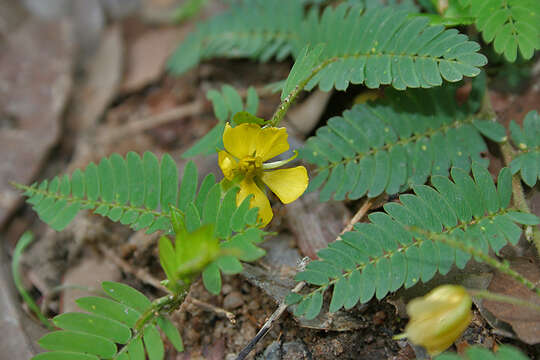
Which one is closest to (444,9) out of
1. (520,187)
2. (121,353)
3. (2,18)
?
(520,187)

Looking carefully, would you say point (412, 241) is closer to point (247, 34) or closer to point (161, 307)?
point (161, 307)

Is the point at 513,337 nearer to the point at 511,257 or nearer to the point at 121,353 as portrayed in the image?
the point at 511,257

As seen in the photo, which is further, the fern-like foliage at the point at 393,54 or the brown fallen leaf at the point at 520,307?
the fern-like foliage at the point at 393,54

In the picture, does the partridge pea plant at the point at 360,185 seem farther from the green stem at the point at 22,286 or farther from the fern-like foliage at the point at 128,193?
the green stem at the point at 22,286

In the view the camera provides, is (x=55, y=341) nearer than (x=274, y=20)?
Yes

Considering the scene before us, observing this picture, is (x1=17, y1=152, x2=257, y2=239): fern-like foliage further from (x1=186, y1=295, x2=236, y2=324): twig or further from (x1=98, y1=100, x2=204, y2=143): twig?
(x1=98, y1=100, x2=204, y2=143): twig

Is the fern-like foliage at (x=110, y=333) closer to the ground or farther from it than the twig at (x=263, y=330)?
farther from it

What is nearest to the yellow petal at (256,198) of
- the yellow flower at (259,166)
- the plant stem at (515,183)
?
the yellow flower at (259,166)
